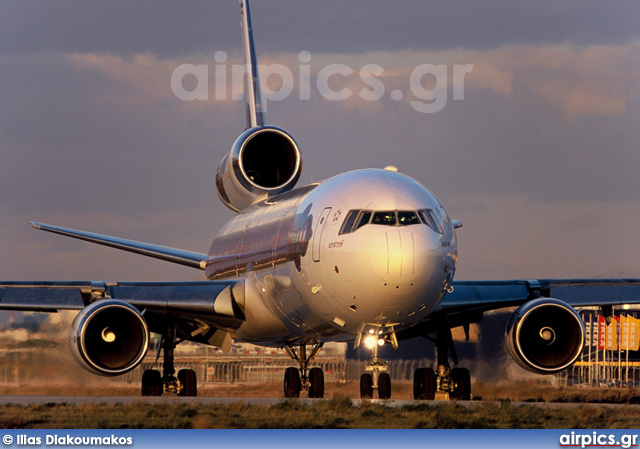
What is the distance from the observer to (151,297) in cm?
2638

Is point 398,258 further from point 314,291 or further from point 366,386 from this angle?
point 366,386

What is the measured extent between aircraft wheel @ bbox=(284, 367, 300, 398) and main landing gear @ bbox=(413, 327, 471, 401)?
3204mm

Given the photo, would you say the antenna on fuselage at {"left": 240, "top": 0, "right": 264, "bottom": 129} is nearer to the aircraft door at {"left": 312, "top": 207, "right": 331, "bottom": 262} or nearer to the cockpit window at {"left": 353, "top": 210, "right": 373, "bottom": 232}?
the aircraft door at {"left": 312, "top": 207, "right": 331, "bottom": 262}

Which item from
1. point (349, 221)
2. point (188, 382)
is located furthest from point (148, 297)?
point (349, 221)

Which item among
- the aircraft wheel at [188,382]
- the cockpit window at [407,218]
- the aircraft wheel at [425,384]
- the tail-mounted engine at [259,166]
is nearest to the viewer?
the cockpit window at [407,218]

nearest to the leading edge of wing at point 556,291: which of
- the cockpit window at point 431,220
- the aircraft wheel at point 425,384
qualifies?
the aircraft wheel at point 425,384

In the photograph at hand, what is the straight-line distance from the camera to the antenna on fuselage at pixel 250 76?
37.1 m

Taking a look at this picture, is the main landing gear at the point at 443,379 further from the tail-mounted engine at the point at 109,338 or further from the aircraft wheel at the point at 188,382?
the tail-mounted engine at the point at 109,338

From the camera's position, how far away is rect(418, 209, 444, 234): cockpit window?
806 inches

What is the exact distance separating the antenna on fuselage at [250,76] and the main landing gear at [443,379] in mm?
12332

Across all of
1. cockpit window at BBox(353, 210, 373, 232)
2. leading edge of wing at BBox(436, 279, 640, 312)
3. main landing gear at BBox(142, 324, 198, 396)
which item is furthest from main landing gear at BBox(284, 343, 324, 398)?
cockpit window at BBox(353, 210, 373, 232)

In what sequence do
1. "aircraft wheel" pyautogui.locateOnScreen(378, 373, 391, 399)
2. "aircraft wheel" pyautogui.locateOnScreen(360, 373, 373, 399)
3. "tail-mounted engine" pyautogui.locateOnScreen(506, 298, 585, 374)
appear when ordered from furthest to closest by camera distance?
"aircraft wheel" pyautogui.locateOnScreen(378, 373, 391, 399)
"aircraft wheel" pyautogui.locateOnScreen(360, 373, 373, 399)
"tail-mounted engine" pyautogui.locateOnScreen(506, 298, 585, 374)

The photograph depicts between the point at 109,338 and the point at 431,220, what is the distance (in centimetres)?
749

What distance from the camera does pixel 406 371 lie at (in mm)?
36125
